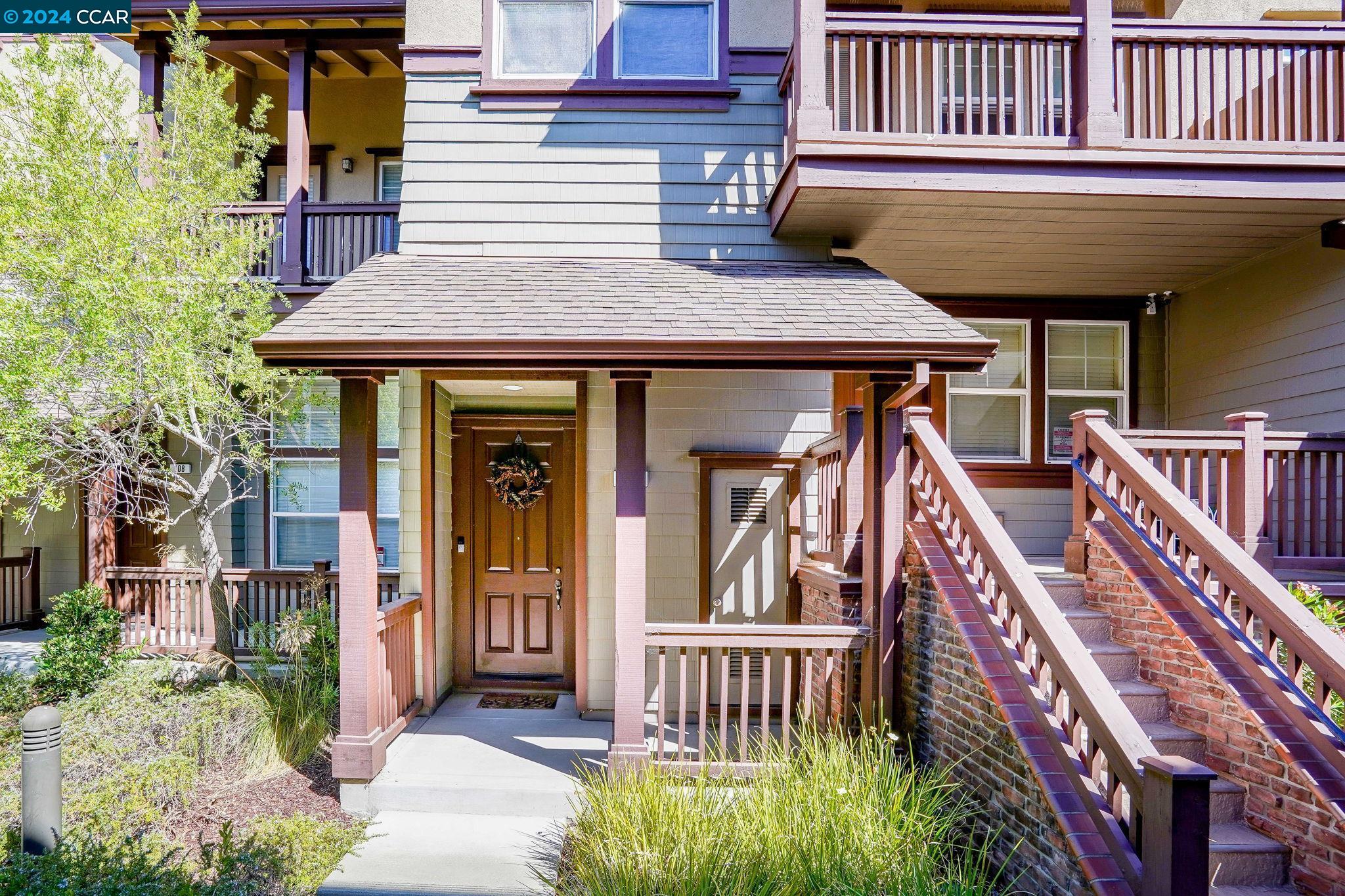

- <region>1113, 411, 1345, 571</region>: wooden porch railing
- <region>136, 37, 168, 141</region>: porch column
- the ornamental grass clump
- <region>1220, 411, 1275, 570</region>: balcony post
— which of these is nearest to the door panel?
the ornamental grass clump

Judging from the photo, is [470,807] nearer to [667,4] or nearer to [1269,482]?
[1269,482]

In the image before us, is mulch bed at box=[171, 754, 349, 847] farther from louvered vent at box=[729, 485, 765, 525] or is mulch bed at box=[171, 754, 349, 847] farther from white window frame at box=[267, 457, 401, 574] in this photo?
white window frame at box=[267, 457, 401, 574]

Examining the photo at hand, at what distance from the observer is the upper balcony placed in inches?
196

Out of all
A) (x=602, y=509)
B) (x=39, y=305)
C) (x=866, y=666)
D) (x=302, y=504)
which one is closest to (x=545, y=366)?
(x=602, y=509)

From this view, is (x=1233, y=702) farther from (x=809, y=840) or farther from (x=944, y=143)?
(x=944, y=143)

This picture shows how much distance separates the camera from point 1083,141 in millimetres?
5047

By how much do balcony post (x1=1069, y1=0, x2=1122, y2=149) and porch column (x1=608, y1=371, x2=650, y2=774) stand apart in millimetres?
3534

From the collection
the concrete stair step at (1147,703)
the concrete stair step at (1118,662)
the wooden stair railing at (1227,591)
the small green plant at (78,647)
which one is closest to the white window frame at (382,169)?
the small green plant at (78,647)

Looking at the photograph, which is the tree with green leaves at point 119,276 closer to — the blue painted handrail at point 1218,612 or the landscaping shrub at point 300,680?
the landscaping shrub at point 300,680

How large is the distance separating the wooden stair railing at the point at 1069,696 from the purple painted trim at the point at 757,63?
353 centimetres

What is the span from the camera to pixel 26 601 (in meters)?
9.30

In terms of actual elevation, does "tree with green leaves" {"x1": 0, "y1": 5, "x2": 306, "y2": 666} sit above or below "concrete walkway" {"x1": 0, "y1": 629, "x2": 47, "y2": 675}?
above

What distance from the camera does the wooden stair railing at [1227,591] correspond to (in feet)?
9.86

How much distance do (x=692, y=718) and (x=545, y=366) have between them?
3.16 m
